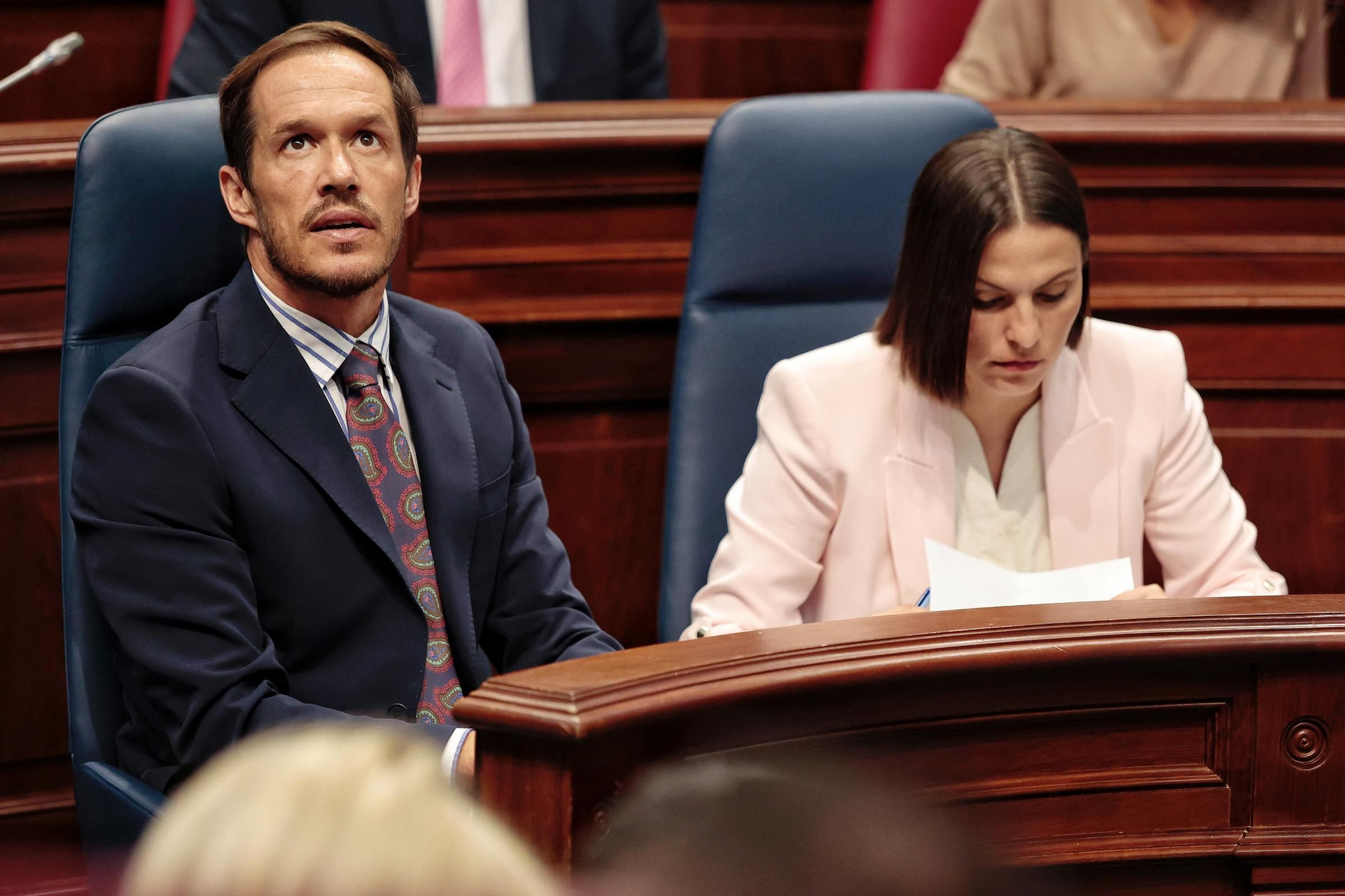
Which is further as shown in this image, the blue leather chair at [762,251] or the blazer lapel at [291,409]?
the blue leather chair at [762,251]

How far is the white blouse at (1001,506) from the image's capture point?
5.04 feet

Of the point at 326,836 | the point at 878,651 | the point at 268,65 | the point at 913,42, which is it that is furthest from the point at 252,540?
the point at 913,42

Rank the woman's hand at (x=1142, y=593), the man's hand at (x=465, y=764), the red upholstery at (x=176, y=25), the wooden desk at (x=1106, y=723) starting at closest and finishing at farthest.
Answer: the wooden desk at (x=1106, y=723), the man's hand at (x=465, y=764), the woman's hand at (x=1142, y=593), the red upholstery at (x=176, y=25)

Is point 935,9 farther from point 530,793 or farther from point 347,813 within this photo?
point 347,813

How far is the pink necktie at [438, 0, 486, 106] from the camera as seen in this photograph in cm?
200

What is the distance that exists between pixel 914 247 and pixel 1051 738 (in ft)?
1.87

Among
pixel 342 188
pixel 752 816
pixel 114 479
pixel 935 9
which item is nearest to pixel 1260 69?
pixel 935 9

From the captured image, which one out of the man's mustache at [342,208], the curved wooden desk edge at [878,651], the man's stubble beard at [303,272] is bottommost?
the curved wooden desk edge at [878,651]

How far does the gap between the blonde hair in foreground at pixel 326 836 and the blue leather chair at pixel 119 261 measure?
92cm

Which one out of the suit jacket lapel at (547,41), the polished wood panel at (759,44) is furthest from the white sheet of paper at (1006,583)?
the polished wood panel at (759,44)

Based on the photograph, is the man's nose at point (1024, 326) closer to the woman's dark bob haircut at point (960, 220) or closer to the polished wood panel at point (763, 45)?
the woman's dark bob haircut at point (960, 220)

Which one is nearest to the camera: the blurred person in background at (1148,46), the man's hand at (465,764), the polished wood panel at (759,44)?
the man's hand at (465,764)

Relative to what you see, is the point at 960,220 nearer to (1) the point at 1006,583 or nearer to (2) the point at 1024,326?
(2) the point at 1024,326

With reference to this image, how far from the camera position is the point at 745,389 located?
1.58 meters
